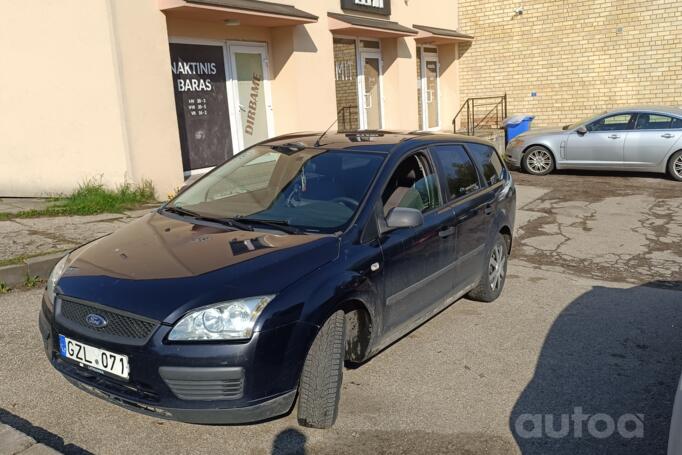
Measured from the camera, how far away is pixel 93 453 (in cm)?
310

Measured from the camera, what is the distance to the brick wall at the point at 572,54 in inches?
625

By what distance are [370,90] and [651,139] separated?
643 centimetres

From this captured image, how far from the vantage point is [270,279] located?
3094 millimetres

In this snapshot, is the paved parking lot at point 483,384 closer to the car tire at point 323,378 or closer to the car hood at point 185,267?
the car tire at point 323,378

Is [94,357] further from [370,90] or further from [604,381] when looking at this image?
[370,90]

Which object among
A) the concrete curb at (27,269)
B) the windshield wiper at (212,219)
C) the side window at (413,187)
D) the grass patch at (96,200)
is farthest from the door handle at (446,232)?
the grass patch at (96,200)

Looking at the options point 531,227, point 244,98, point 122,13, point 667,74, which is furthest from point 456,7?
point 122,13

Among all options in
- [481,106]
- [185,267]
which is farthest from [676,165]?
[185,267]

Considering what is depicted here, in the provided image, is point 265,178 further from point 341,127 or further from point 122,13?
point 341,127

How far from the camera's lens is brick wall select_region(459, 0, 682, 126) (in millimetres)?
15867

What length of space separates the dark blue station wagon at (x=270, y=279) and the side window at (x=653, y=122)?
906cm

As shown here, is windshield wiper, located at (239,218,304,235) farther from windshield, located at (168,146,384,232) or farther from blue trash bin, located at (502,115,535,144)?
blue trash bin, located at (502,115,535,144)

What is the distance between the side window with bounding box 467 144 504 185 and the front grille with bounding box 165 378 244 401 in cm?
331

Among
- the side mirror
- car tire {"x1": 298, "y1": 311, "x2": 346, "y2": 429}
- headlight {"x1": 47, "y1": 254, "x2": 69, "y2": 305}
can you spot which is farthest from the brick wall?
headlight {"x1": 47, "y1": 254, "x2": 69, "y2": 305}
